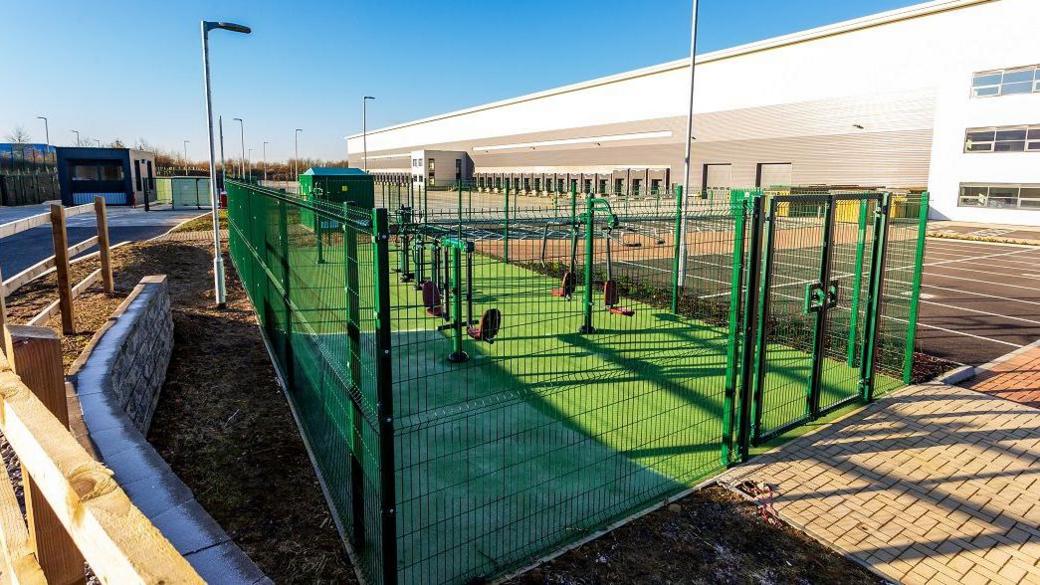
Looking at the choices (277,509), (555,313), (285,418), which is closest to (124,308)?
(285,418)

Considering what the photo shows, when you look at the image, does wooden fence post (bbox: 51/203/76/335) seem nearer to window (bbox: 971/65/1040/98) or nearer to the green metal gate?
the green metal gate

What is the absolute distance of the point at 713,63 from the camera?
144 ft

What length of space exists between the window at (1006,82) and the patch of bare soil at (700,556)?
34.0 metres

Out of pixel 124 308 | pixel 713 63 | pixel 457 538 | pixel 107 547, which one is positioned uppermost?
pixel 713 63

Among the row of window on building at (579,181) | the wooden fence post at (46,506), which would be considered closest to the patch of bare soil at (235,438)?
the wooden fence post at (46,506)

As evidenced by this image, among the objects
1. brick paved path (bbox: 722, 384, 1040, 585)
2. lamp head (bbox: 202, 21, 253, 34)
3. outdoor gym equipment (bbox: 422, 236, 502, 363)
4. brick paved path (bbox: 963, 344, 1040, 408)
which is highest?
lamp head (bbox: 202, 21, 253, 34)

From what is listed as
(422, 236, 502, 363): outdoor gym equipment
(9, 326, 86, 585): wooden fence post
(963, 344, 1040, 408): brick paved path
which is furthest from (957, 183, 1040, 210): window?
(9, 326, 86, 585): wooden fence post

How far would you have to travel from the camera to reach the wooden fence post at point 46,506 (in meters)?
1.78

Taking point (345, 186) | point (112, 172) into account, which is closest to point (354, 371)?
point (345, 186)

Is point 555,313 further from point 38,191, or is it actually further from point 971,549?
point 38,191

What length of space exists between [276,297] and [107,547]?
21.5 ft

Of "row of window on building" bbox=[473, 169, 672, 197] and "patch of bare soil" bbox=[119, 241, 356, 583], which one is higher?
"row of window on building" bbox=[473, 169, 672, 197]

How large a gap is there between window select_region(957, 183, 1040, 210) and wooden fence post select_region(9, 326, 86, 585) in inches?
1461

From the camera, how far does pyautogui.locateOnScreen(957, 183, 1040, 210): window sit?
96.5ft
